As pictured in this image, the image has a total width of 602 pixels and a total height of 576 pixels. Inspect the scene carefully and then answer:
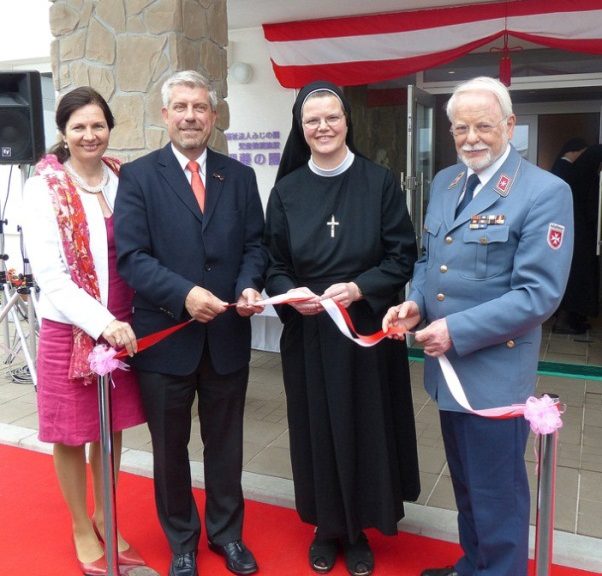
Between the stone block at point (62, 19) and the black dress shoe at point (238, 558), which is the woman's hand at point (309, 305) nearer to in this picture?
the black dress shoe at point (238, 558)

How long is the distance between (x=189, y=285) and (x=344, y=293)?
59 cm

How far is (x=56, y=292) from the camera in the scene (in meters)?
2.54

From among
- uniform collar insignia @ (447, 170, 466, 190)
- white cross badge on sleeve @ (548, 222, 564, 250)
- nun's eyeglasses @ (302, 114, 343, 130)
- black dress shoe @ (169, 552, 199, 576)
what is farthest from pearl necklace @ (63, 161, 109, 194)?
white cross badge on sleeve @ (548, 222, 564, 250)

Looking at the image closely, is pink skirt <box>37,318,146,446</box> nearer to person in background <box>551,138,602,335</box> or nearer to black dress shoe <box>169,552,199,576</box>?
black dress shoe <box>169,552,199,576</box>

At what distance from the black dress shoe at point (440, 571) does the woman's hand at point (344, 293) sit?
1.20m

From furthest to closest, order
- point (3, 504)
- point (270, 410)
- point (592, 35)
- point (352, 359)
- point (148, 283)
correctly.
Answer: point (592, 35), point (270, 410), point (3, 504), point (352, 359), point (148, 283)

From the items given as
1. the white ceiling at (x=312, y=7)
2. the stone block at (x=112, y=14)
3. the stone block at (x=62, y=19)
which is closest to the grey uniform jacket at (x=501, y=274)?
the stone block at (x=112, y=14)

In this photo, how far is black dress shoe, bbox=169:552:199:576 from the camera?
276 centimetres

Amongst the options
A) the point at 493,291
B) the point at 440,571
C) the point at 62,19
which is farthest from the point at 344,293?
the point at 62,19

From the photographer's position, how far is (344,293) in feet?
8.33

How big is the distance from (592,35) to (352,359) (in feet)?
13.9

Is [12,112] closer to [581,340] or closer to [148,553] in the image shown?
[148,553]

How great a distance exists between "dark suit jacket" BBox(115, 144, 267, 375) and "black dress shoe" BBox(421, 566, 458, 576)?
3.86 ft

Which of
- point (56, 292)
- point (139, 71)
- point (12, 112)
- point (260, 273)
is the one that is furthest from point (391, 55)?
point (56, 292)
